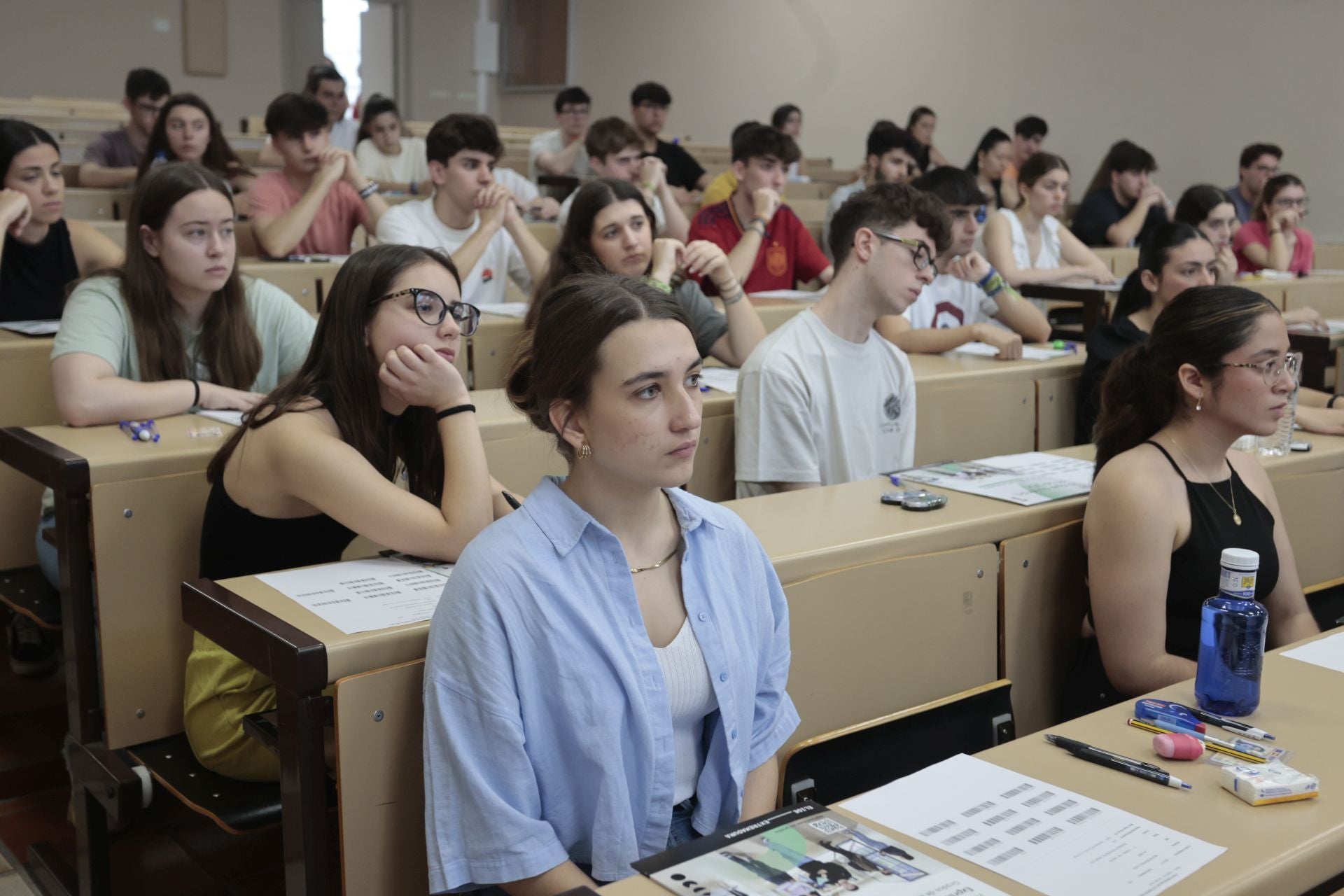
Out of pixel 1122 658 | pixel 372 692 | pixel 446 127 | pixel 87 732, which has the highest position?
pixel 446 127

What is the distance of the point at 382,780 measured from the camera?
1.36 m

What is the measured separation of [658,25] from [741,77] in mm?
1270

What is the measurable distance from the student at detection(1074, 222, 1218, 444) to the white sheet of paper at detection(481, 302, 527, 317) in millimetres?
1558

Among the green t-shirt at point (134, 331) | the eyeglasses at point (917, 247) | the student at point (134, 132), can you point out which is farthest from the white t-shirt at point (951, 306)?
the student at point (134, 132)

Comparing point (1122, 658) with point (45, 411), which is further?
point (45, 411)

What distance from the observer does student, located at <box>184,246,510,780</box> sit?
67.3 inches

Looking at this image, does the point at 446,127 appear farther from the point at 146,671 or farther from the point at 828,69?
→ the point at 828,69

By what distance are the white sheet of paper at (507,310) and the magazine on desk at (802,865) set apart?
8.44ft

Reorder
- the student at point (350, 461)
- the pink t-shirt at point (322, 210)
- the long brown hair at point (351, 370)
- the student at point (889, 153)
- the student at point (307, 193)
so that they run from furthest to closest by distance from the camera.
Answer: the student at point (889, 153), the pink t-shirt at point (322, 210), the student at point (307, 193), the long brown hair at point (351, 370), the student at point (350, 461)

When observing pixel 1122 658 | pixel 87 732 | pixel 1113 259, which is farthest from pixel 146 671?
pixel 1113 259

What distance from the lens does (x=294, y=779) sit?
4.46ft

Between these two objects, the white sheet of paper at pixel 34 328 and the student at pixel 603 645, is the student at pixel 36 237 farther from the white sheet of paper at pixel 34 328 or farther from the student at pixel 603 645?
the student at pixel 603 645

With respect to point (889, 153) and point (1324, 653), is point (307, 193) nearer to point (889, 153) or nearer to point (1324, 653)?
point (889, 153)

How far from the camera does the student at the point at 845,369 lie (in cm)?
254
